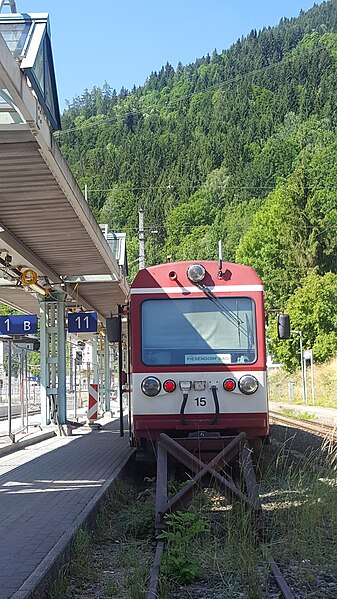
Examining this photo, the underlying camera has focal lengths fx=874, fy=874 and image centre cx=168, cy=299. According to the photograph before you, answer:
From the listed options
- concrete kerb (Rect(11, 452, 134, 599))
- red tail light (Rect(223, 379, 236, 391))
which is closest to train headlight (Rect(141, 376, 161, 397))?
red tail light (Rect(223, 379, 236, 391))

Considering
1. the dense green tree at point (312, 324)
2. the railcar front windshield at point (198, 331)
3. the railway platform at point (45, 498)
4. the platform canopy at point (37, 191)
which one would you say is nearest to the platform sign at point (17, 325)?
the platform canopy at point (37, 191)

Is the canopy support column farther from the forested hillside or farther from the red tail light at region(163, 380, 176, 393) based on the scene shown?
the forested hillside

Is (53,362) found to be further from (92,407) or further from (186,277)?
(186,277)

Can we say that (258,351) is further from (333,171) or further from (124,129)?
(124,129)

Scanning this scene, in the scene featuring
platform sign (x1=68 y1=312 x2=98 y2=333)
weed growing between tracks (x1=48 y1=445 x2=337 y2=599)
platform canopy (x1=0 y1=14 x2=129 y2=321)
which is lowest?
→ weed growing between tracks (x1=48 y1=445 x2=337 y2=599)

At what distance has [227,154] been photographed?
11238 cm

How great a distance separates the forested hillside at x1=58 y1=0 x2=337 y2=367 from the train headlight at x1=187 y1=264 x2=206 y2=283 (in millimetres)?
56172

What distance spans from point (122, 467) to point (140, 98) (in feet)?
414

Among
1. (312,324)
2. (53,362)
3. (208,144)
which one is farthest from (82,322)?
(208,144)

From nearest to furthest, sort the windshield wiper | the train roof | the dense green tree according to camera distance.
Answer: the windshield wiper, the train roof, the dense green tree

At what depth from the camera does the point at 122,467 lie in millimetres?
12969

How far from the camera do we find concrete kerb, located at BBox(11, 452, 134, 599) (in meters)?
5.59

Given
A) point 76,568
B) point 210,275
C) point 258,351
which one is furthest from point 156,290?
point 76,568

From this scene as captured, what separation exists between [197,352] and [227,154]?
339 ft
